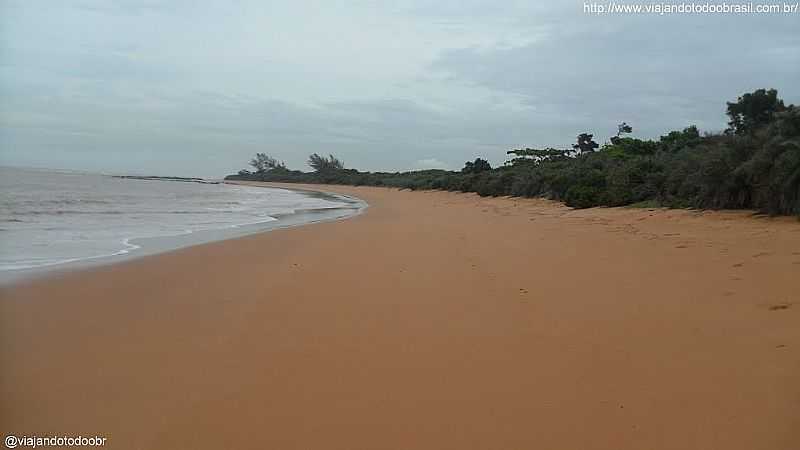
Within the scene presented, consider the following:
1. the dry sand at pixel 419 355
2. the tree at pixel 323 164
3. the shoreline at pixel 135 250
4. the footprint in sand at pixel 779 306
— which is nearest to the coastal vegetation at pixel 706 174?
the dry sand at pixel 419 355

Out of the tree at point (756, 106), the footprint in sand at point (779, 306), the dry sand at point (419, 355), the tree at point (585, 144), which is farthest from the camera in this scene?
the tree at point (585, 144)

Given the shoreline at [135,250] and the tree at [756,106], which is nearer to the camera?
the shoreline at [135,250]

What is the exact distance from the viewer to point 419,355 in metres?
3.77

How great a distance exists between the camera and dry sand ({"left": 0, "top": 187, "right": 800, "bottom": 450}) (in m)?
2.72

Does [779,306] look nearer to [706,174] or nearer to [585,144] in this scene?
[706,174]

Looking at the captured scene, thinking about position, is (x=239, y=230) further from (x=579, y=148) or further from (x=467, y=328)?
(x=579, y=148)

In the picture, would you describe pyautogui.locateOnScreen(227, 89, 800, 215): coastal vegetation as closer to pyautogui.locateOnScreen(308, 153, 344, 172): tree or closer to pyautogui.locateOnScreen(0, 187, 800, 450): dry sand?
pyautogui.locateOnScreen(0, 187, 800, 450): dry sand

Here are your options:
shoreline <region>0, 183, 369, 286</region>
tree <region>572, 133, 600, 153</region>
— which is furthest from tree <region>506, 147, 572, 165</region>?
shoreline <region>0, 183, 369, 286</region>

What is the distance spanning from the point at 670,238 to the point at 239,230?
373 inches

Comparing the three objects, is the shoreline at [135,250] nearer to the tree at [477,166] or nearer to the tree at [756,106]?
the tree at [756,106]

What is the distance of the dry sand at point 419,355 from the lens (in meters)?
2.72

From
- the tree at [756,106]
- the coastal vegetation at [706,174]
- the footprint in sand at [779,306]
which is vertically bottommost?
the footprint in sand at [779,306]

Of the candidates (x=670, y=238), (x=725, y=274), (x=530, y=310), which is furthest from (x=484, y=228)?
(x=530, y=310)

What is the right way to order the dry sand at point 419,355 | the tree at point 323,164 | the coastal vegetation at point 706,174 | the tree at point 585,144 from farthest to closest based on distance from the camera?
the tree at point 323,164 < the tree at point 585,144 < the coastal vegetation at point 706,174 < the dry sand at point 419,355
